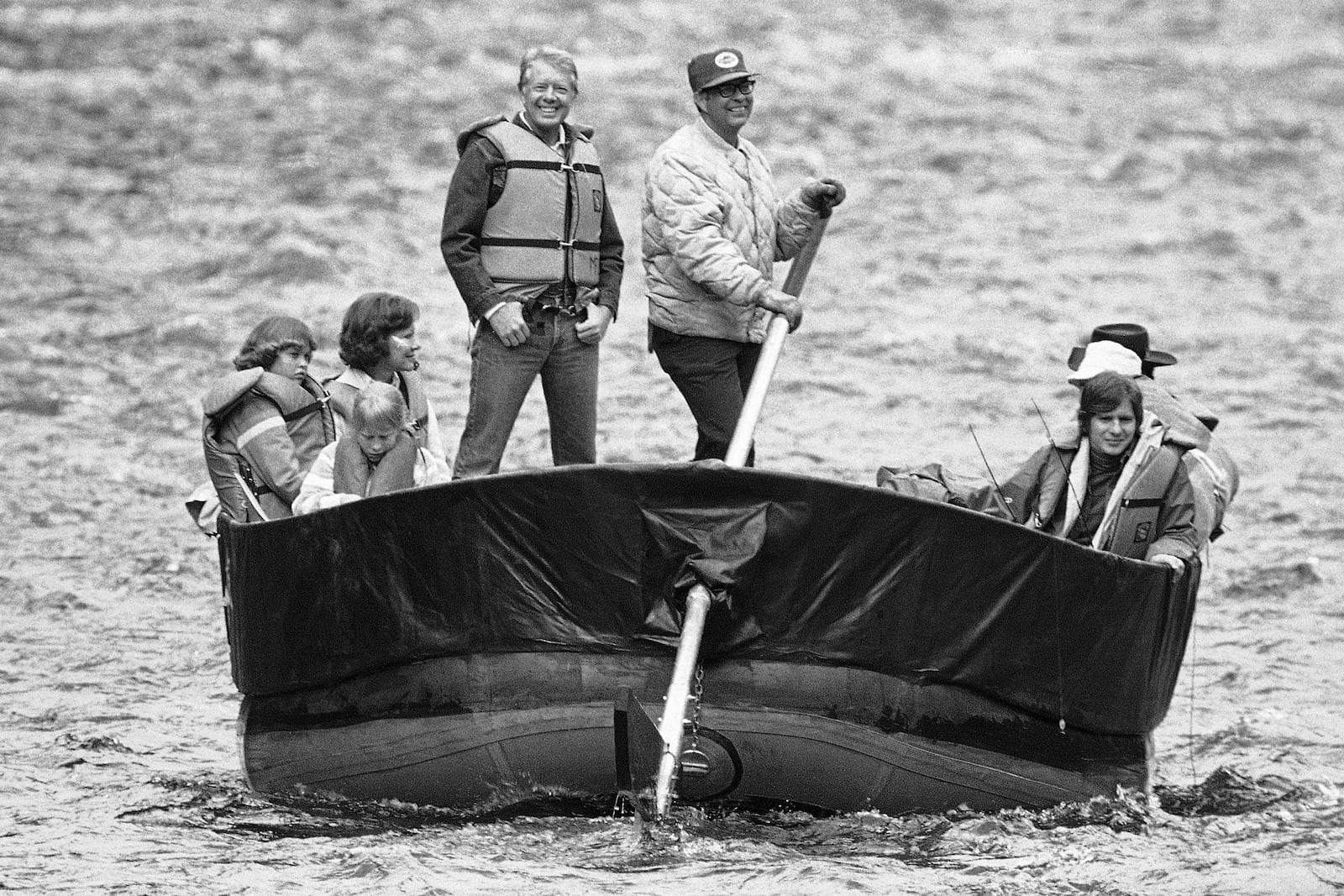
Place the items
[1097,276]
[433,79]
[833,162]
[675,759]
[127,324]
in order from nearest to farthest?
[675,759]
[127,324]
[1097,276]
[833,162]
[433,79]

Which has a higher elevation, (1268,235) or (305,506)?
(1268,235)

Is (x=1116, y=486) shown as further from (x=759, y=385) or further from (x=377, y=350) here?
(x=377, y=350)

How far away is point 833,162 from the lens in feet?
64.1

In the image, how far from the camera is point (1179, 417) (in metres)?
6.96

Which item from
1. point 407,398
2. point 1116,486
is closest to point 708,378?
point 407,398

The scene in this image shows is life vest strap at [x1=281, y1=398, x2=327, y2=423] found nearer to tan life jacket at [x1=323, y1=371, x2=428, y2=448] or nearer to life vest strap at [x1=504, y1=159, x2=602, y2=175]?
tan life jacket at [x1=323, y1=371, x2=428, y2=448]

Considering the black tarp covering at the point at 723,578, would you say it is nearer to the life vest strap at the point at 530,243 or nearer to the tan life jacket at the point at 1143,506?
the tan life jacket at the point at 1143,506

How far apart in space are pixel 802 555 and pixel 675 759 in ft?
2.13

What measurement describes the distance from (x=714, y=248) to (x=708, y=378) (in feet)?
1.56

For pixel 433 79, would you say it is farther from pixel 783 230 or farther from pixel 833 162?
pixel 783 230

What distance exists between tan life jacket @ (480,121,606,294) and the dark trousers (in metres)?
0.39

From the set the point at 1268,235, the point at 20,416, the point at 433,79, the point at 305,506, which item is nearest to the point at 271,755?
the point at 305,506

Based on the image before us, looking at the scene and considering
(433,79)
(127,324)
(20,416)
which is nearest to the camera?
(20,416)

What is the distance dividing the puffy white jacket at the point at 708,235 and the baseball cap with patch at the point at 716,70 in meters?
0.16
